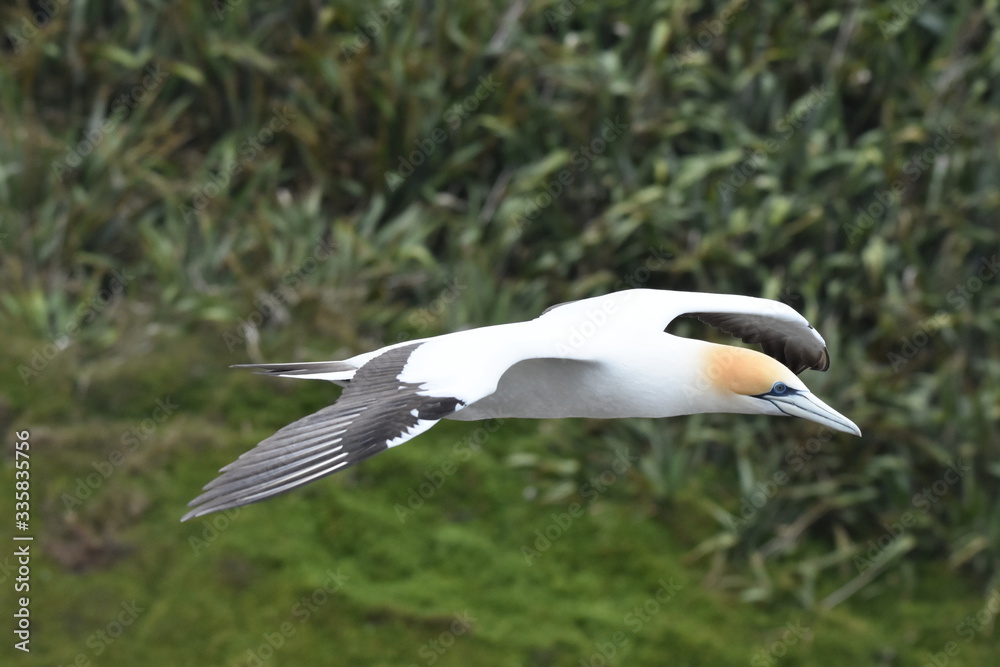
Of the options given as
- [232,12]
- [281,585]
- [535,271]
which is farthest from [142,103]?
[281,585]

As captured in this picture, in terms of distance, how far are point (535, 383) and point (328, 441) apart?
822 millimetres

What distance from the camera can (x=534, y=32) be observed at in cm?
859

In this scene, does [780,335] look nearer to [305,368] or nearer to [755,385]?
[755,385]

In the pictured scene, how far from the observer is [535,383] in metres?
4.00

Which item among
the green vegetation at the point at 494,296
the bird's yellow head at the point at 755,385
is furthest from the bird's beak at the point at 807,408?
the green vegetation at the point at 494,296

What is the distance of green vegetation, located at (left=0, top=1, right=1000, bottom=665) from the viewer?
21.1 feet

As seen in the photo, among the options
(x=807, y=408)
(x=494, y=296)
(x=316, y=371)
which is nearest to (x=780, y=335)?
(x=807, y=408)

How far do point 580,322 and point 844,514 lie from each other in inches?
130

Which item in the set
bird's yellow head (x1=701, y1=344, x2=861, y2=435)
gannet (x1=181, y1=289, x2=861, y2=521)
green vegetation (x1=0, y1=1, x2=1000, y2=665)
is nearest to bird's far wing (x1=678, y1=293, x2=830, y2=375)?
gannet (x1=181, y1=289, x2=861, y2=521)

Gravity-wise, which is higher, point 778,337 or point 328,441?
point 328,441

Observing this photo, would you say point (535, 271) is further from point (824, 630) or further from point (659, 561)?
point (824, 630)

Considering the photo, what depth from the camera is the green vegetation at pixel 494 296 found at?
6.43m

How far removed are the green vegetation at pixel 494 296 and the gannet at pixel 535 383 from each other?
7.06 feet

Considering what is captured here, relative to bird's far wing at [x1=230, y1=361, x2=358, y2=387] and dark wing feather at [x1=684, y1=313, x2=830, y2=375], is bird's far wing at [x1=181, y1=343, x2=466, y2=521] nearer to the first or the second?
bird's far wing at [x1=230, y1=361, x2=358, y2=387]
